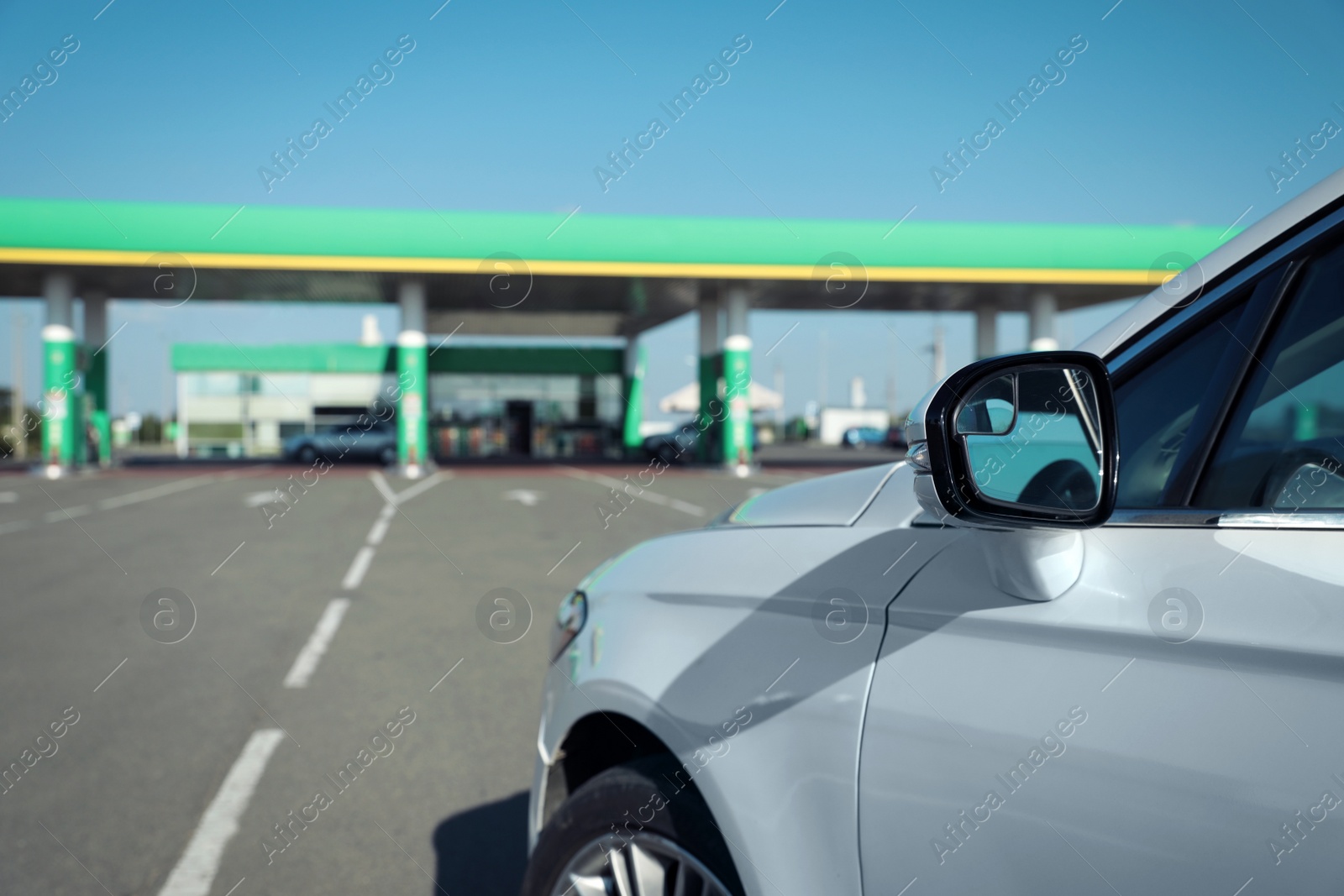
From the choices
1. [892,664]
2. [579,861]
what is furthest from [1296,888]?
[579,861]

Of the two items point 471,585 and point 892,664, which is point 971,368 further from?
point 471,585

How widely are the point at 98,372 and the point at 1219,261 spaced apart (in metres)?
35.9

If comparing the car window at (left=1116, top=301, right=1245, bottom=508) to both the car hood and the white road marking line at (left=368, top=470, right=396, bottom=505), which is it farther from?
the white road marking line at (left=368, top=470, right=396, bottom=505)

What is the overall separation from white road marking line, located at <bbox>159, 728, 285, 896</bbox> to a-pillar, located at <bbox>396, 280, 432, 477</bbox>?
78.3ft

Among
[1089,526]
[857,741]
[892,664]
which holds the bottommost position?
[857,741]

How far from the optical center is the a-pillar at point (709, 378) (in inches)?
1186

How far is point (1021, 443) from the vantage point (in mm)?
1402

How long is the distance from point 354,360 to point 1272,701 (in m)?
44.2

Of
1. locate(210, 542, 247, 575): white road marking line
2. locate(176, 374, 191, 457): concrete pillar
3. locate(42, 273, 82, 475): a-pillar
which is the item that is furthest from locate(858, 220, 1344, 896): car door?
locate(176, 374, 191, 457): concrete pillar

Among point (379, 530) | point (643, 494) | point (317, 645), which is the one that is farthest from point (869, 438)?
point (643, 494)

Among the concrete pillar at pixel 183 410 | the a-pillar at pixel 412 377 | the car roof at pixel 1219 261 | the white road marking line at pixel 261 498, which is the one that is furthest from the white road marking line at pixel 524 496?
the concrete pillar at pixel 183 410

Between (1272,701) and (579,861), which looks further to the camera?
(579,861)

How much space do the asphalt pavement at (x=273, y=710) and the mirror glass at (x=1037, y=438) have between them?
7.46ft

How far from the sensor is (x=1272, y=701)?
3.47 feet
